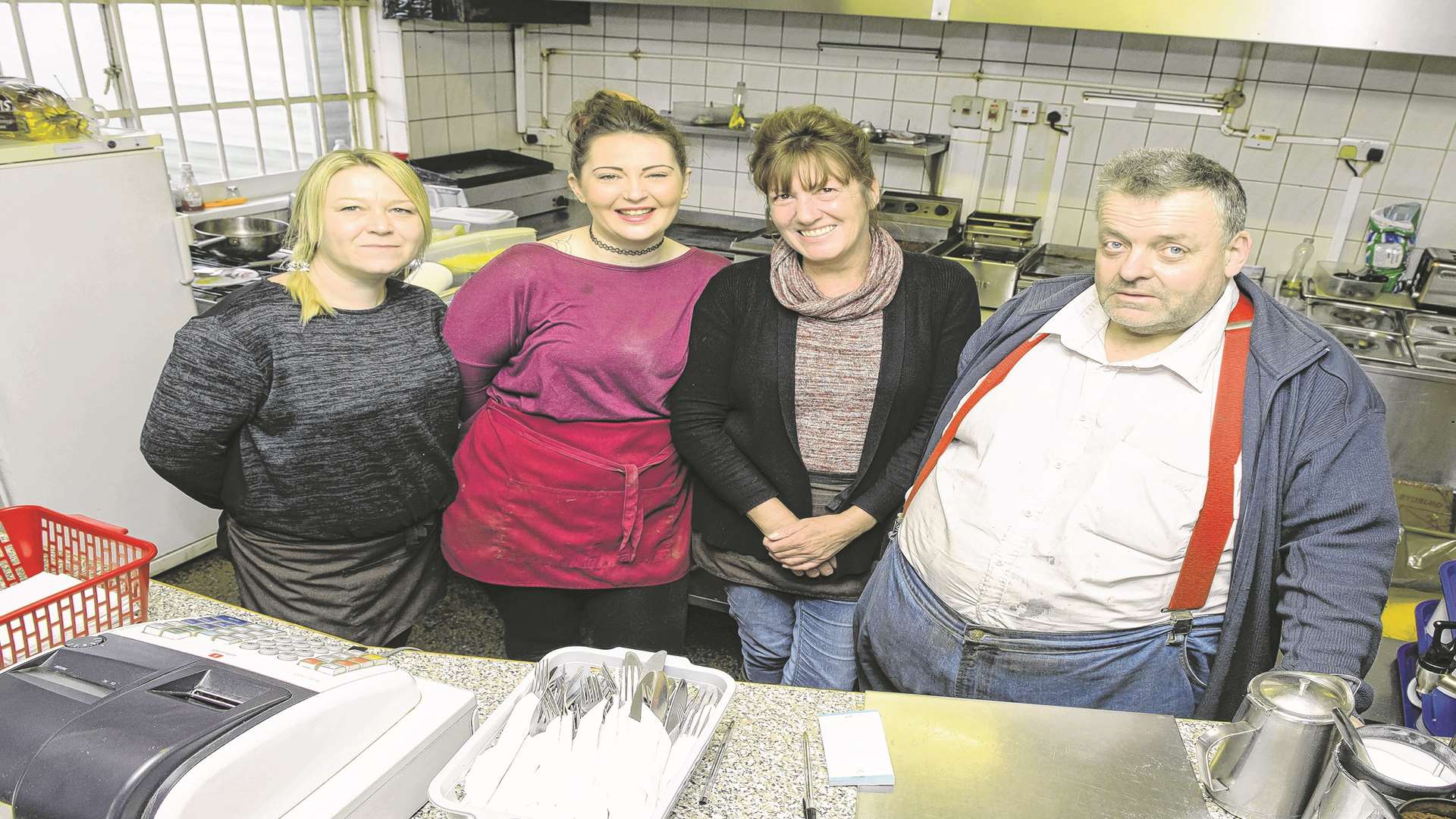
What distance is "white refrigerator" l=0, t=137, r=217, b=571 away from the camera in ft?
6.79

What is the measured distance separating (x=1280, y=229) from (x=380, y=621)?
3.13m

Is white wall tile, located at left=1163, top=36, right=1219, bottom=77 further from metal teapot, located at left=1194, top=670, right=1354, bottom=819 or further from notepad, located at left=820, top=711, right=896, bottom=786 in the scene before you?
notepad, located at left=820, top=711, right=896, bottom=786

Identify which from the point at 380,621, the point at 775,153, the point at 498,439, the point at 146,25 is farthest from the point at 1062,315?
the point at 146,25

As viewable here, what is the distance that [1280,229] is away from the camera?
10.3ft

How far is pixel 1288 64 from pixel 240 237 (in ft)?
11.0

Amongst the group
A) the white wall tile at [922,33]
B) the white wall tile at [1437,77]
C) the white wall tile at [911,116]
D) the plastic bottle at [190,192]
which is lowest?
the plastic bottle at [190,192]

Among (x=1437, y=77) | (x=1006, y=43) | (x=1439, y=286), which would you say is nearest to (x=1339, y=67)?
(x=1437, y=77)

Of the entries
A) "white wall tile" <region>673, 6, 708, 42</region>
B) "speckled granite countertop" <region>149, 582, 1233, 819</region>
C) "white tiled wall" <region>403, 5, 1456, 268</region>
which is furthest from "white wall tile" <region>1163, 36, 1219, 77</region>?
"speckled granite countertop" <region>149, 582, 1233, 819</region>

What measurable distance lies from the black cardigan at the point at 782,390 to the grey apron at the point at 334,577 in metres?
0.54

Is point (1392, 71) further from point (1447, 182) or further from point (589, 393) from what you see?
point (589, 393)

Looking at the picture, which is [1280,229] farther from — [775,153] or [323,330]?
[323,330]

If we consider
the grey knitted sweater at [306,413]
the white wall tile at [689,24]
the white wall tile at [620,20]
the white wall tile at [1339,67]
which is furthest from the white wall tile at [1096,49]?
the grey knitted sweater at [306,413]

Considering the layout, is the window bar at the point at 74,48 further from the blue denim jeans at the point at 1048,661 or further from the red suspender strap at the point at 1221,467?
A: the red suspender strap at the point at 1221,467

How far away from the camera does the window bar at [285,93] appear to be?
320 cm
